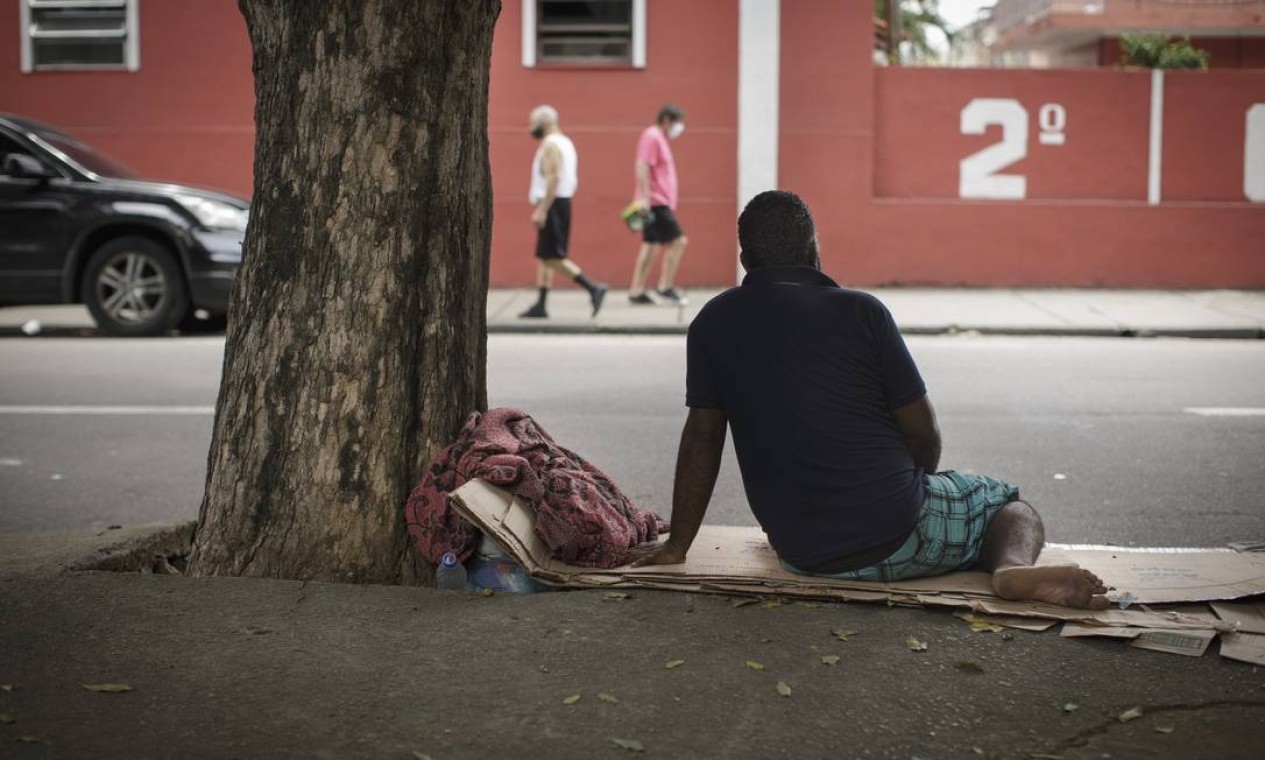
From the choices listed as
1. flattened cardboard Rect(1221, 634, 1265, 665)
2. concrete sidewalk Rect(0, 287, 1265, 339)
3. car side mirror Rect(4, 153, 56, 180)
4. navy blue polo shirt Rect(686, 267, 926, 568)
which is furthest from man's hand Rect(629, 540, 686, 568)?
car side mirror Rect(4, 153, 56, 180)

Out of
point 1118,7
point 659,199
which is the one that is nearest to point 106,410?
point 659,199

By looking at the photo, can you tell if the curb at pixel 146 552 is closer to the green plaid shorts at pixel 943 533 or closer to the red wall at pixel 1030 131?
the green plaid shorts at pixel 943 533

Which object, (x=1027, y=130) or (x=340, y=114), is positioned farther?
(x=1027, y=130)

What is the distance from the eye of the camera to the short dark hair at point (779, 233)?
187 inches

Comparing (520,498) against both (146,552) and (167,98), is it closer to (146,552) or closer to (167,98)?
(146,552)

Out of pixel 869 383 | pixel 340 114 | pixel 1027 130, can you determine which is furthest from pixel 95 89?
pixel 869 383

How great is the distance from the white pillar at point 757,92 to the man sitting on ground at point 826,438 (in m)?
12.5

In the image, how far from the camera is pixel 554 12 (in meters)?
17.3

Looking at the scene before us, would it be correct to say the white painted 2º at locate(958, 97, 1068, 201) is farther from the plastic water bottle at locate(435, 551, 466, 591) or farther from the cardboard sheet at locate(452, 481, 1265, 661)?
the plastic water bottle at locate(435, 551, 466, 591)

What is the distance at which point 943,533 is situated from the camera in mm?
4781

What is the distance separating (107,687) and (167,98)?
580 inches

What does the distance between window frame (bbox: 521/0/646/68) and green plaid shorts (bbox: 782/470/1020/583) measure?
12923 mm

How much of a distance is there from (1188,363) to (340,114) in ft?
29.5

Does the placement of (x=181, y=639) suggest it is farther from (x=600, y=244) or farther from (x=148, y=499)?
(x=600, y=244)
